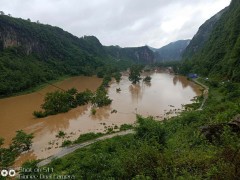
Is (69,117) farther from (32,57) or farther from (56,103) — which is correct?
(32,57)

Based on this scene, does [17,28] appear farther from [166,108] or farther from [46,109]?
[166,108]

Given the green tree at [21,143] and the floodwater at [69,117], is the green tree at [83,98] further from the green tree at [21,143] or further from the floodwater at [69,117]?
the green tree at [21,143]

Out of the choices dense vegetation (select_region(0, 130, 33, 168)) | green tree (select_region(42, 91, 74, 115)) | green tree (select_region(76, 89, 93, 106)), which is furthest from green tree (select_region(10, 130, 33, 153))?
green tree (select_region(76, 89, 93, 106))

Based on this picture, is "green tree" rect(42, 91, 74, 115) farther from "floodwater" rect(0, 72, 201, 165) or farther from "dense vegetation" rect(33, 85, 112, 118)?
"floodwater" rect(0, 72, 201, 165)

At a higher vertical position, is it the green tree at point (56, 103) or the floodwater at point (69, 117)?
the green tree at point (56, 103)

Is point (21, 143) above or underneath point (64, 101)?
underneath

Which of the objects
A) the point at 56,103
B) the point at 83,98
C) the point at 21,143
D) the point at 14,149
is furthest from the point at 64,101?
the point at 14,149

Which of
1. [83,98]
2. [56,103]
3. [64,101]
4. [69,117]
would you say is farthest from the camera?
[83,98]

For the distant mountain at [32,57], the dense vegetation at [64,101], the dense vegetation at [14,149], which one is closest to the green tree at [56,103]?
the dense vegetation at [64,101]

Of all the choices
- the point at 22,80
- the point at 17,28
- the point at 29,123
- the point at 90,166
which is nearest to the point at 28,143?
the point at 29,123

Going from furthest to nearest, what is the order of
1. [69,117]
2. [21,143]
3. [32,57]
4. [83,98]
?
[32,57], [83,98], [69,117], [21,143]

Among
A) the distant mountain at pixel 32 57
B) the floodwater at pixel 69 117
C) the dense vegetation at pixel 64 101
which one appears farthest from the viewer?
the distant mountain at pixel 32 57

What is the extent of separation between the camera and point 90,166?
11234 mm

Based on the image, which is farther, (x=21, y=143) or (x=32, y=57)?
(x=32, y=57)
